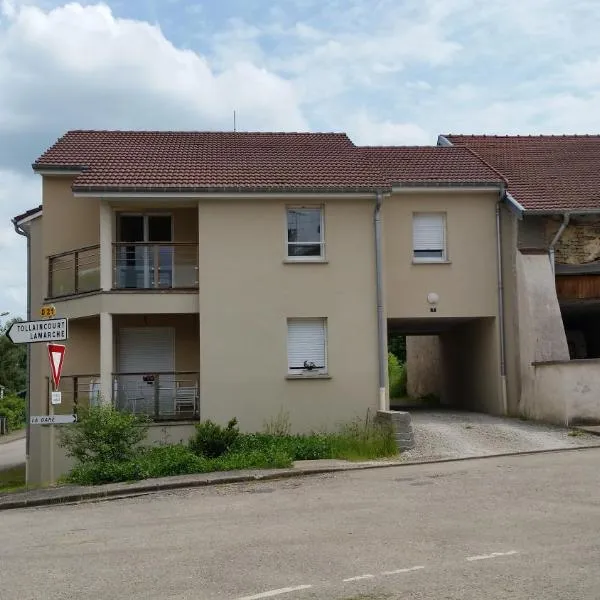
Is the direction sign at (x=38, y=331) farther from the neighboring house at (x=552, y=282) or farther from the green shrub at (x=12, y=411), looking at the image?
the green shrub at (x=12, y=411)

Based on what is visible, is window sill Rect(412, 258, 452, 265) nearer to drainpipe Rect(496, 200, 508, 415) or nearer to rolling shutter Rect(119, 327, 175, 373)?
drainpipe Rect(496, 200, 508, 415)

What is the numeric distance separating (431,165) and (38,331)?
12.2 metres

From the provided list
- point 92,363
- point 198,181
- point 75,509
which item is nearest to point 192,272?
point 198,181

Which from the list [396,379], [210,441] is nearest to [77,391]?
[210,441]

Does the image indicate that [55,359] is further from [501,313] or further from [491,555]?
[501,313]

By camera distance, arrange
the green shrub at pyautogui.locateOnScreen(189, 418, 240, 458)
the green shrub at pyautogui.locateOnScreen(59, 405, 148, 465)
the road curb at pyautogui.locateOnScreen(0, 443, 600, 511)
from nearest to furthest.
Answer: the road curb at pyautogui.locateOnScreen(0, 443, 600, 511)
the green shrub at pyautogui.locateOnScreen(59, 405, 148, 465)
the green shrub at pyautogui.locateOnScreen(189, 418, 240, 458)

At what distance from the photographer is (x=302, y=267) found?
20141 mm

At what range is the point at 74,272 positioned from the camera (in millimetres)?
21094

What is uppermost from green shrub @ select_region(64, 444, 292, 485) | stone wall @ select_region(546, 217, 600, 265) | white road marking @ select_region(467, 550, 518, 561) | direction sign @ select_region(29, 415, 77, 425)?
stone wall @ select_region(546, 217, 600, 265)

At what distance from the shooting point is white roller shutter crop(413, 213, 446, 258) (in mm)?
22500

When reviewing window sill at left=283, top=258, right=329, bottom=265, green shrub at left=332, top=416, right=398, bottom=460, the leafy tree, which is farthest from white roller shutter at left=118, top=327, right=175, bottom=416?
the leafy tree

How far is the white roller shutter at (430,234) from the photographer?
22.5 m

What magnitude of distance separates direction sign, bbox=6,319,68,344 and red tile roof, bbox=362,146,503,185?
395 inches

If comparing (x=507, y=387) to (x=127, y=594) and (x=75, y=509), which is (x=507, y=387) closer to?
(x=75, y=509)
